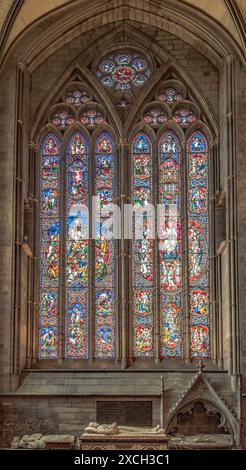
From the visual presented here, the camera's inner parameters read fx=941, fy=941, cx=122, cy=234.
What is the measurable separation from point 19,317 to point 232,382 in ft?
15.3

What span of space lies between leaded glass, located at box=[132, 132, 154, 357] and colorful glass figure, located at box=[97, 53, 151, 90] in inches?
51.0

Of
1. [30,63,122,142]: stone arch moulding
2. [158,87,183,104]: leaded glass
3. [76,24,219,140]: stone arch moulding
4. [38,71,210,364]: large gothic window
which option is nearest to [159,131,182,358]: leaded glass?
[38,71,210,364]: large gothic window

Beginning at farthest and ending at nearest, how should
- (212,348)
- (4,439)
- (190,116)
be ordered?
1. (190,116)
2. (212,348)
3. (4,439)

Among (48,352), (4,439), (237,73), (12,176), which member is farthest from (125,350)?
(237,73)

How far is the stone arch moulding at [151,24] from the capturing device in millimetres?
21000

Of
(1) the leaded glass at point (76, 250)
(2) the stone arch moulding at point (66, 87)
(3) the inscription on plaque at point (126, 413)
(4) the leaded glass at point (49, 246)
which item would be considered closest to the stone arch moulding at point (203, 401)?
(3) the inscription on plaque at point (126, 413)

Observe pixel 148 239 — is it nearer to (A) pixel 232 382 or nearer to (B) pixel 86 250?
(B) pixel 86 250

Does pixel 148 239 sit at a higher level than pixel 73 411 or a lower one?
higher

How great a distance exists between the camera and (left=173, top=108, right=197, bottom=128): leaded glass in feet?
72.3

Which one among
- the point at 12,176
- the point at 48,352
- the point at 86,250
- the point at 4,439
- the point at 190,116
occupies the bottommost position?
the point at 4,439

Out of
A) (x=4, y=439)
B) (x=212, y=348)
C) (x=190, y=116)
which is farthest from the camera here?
(x=190, y=116)

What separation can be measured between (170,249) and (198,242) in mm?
654

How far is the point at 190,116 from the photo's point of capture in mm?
22109

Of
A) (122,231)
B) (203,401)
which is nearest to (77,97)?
(122,231)
